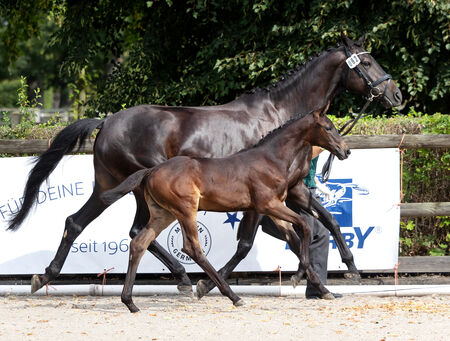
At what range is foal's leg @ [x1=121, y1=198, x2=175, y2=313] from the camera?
21.5 feet

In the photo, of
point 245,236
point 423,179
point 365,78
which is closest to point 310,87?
point 365,78

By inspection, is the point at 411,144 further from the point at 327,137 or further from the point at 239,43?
the point at 239,43

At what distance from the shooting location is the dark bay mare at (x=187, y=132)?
7.41m

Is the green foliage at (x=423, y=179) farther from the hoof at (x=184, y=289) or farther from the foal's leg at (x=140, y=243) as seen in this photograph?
the foal's leg at (x=140, y=243)

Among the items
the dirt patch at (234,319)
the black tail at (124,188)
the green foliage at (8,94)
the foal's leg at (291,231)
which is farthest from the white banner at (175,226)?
the green foliage at (8,94)

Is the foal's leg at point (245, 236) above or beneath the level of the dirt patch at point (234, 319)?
above

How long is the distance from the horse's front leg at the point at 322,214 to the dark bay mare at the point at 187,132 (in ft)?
0.04

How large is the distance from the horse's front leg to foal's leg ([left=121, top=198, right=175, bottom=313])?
4.24 ft

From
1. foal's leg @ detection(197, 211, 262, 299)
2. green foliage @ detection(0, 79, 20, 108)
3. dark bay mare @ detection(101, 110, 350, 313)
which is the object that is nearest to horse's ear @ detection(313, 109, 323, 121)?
dark bay mare @ detection(101, 110, 350, 313)

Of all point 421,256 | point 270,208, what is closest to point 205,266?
point 270,208

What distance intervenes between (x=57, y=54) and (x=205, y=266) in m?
37.4

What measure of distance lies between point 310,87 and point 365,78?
57cm

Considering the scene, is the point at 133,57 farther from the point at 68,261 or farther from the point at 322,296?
the point at 322,296

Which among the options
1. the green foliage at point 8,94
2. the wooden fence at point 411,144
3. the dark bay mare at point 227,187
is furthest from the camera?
the green foliage at point 8,94
